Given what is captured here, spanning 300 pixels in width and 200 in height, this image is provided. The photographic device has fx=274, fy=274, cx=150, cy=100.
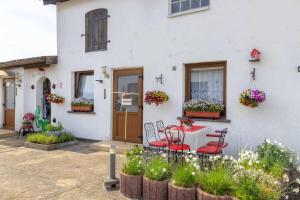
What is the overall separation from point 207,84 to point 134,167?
11.4 ft

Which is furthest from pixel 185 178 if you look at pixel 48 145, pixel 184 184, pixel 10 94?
pixel 10 94

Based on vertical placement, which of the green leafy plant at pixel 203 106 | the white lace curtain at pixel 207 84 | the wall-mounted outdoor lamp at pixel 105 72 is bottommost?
the green leafy plant at pixel 203 106

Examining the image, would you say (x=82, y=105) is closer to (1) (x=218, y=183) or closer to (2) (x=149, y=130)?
(2) (x=149, y=130)

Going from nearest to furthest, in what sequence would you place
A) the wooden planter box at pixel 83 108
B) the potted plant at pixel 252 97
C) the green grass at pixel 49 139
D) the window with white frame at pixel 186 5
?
the potted plant at pixel 252 97, the window with white frame at pixel 186 5, the green grass at pixel 49 139, the wooden planter box at pixel 83 108

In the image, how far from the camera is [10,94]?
494 inches

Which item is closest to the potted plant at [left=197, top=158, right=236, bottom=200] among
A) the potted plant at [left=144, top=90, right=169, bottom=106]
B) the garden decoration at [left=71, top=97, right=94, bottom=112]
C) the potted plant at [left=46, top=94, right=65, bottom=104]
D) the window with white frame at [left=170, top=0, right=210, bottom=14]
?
the potted plant at [left=144, top=90, right=169, bottom=106]

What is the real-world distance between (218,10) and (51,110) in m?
7.31

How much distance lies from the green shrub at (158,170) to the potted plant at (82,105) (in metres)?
5.33

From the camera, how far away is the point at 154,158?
4.61 meters

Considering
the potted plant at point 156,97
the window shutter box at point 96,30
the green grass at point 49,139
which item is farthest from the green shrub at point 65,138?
the potted plant at point 156,97

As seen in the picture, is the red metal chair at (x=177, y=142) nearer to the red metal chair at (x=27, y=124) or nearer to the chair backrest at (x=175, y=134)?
the chair backrest at (x=175, y=134)

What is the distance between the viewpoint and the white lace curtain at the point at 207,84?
6.89 meters

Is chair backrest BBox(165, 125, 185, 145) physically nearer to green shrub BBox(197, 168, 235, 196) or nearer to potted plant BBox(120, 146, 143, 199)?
potted plant BBox(120, 146, 143, 199)

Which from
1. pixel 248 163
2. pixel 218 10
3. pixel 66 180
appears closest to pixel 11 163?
pixel 66 180
